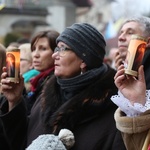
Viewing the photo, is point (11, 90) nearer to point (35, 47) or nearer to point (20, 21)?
point (35, 47)


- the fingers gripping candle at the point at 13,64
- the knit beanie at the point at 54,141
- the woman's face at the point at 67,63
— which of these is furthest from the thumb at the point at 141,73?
the fingers gripping candle at the point at 13,64

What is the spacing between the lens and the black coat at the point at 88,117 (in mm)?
2723

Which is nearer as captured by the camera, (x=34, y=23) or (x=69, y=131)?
(x=69, y=131)

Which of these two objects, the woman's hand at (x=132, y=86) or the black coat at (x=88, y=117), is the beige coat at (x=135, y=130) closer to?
the woman's hand at (x=132, y=86)

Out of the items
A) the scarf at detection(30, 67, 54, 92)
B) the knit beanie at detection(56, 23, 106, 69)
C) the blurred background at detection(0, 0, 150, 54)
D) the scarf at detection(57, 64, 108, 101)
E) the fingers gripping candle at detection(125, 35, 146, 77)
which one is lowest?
the blurred background at detection(0, 0, 150, 54)

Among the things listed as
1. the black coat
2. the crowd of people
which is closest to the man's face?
the crowd of people

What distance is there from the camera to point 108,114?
9.19ft

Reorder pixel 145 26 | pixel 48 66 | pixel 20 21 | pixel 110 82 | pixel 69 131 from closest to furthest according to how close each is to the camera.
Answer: pixel 69 131 → pixel 110 82 → pixel 145 26 → pixel 48 66 → pixel 20 21

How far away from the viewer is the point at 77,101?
281cm

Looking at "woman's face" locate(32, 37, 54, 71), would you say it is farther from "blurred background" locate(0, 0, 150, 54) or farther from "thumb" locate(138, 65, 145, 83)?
"blurred background" locate(0, 0, 150, 54)

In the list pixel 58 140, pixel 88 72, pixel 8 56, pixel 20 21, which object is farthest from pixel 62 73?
pixel 20 21

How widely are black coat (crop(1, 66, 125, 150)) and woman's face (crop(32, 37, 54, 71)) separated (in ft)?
3.87

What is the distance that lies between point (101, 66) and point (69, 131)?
546mm

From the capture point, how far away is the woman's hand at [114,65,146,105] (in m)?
2.41
